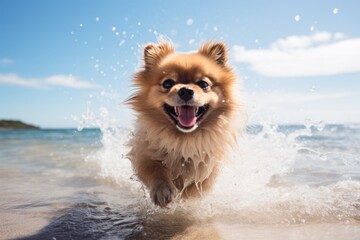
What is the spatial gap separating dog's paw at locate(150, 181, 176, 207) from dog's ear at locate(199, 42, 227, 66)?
134 cm

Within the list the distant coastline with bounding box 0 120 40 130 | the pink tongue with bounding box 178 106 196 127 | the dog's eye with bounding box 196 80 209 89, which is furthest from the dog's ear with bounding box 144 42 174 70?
the distant coastline with bounding box 0 120 40 130

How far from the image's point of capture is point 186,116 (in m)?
3.01

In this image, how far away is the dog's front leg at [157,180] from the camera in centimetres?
267

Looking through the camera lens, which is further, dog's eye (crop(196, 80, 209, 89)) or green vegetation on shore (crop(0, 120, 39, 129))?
green vegetation on shore (crop(0, 120, 39, 129))

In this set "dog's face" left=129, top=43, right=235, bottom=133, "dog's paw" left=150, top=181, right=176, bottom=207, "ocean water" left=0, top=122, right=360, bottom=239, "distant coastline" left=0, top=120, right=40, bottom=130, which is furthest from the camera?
"distant coastline" left=0, top=120, right=40, bottom=130

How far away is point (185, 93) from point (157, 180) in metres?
0.70

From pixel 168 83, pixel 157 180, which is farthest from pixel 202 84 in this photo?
pixel 157 180

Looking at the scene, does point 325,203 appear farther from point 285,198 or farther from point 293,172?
point 293,172

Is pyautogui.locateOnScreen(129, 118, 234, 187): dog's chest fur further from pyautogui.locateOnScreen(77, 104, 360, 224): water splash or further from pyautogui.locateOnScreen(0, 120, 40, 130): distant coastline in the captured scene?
pyautogui.locateOnScreen(0, 120, 40, 130): distant coastline

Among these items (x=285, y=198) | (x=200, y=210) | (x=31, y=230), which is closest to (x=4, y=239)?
(x=31, y=230)

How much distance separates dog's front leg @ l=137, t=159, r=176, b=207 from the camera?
2666mm

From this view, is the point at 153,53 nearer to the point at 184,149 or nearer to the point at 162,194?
the point at 184,149

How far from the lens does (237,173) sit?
4023 millimetres

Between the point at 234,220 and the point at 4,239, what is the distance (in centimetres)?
157
